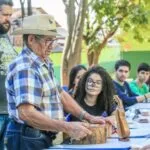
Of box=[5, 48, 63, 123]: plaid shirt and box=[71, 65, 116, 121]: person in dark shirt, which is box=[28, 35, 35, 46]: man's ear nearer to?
box=[5, 48, 63, 123]: plaid shirt

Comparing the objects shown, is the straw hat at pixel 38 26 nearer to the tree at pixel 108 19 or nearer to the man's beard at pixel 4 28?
the man's beard at pixel 4 28

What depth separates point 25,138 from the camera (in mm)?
3652

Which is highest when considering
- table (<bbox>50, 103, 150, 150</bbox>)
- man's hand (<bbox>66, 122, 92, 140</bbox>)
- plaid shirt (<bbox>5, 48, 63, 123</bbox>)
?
plaid shirt (<bbox>5, 48, 63, 123</bbox>)

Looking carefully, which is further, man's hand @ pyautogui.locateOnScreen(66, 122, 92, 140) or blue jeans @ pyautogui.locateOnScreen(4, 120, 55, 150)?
blue jeans @ pyautogui.locateOnScreen(4, 120, 55, 150)

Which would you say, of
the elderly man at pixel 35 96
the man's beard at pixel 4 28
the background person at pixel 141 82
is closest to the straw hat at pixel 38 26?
the elderly man at pixel 35 96

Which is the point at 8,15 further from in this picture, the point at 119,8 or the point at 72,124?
the point at 119,8

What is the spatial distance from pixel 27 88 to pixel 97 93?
1810 mm

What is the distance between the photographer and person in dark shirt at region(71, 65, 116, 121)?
524 centimetres

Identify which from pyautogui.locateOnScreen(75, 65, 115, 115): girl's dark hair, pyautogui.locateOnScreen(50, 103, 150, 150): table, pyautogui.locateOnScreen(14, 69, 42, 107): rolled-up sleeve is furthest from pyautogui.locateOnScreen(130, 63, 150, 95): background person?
pyautogui.locateOnScreen(14, 69, 42, 107): rolled-up sleeve

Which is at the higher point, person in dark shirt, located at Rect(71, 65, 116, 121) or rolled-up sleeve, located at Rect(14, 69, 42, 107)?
rolled-up sleeve, located at Rect(14, 69, 42, 107)

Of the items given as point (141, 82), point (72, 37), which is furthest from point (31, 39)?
point (72, 37)

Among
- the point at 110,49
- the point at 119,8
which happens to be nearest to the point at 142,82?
the point at 119,8

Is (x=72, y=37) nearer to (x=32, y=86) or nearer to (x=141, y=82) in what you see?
(x=141, y=82)

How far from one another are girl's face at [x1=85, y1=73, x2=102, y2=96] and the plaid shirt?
147cm
